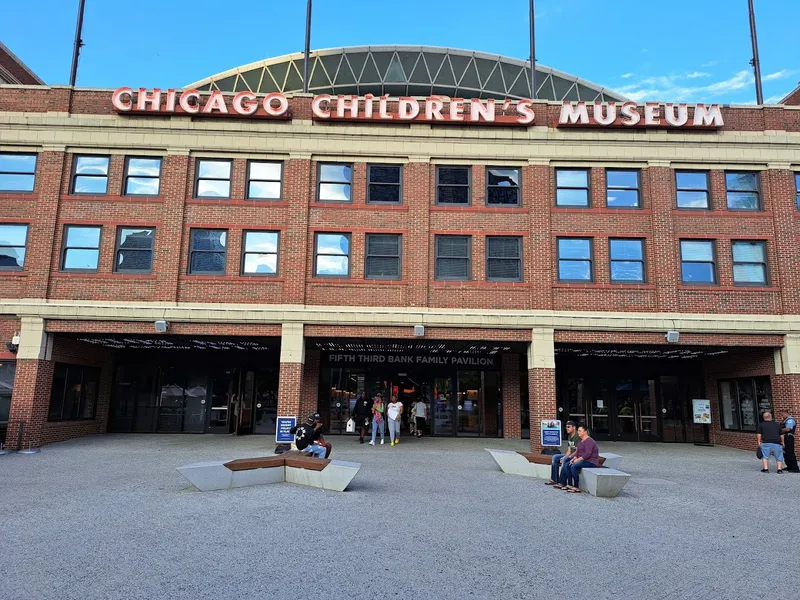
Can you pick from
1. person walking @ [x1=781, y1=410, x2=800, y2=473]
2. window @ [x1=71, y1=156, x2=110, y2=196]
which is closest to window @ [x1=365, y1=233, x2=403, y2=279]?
window @ [x1=71, y1=156, x2=110, y2=196]

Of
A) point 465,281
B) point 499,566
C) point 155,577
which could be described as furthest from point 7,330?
point 499,566

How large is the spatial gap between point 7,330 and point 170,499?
1174 centimetres

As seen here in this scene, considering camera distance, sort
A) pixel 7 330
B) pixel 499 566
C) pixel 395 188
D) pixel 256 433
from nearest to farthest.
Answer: pixel 499 566
pixel 7 330
pixel 395 188
pixel 256 433

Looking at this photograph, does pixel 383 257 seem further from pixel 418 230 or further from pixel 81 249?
pixel 81 249

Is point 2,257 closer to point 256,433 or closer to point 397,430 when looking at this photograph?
point 256,433

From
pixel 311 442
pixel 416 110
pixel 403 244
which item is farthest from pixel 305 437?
pixel 416 110

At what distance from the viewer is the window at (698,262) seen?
742 inches

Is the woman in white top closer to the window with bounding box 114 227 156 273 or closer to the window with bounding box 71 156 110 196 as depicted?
the window with bounding box 114 227 156 273

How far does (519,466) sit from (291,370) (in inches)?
302

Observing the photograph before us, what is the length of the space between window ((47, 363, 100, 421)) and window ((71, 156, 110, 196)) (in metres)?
5.70

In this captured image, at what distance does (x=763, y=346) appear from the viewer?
18.4 metres

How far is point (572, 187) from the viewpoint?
1944 centimetres

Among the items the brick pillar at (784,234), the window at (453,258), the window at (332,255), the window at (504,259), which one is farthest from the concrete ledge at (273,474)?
the brick pillar at (784,234)

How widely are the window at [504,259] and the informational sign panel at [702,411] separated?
9.06 metres
